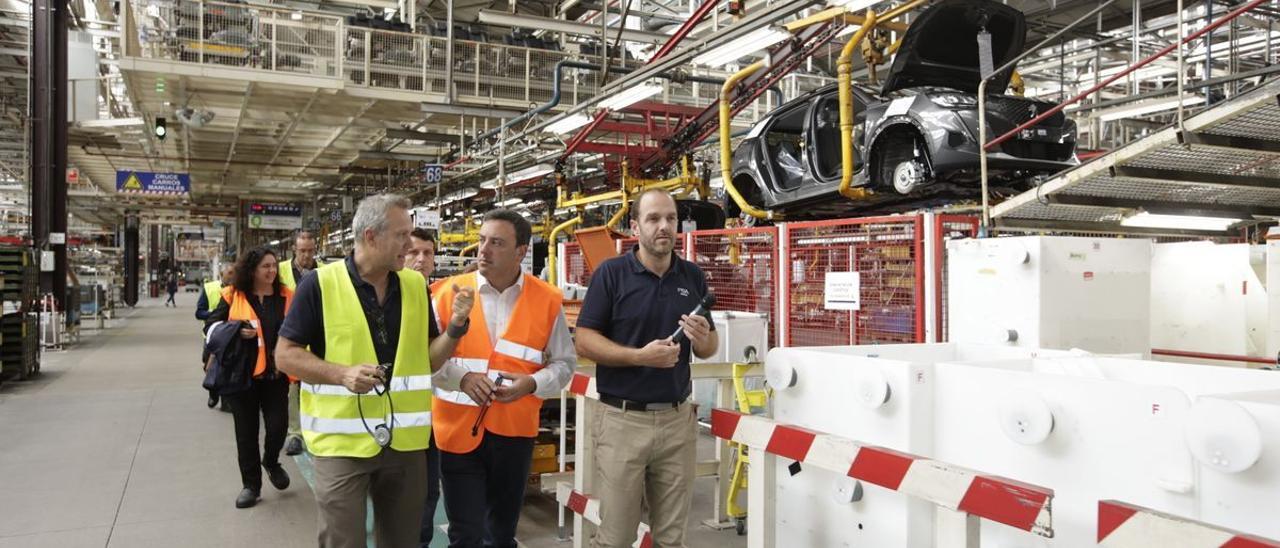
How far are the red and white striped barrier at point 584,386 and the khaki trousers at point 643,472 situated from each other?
73 centimetres

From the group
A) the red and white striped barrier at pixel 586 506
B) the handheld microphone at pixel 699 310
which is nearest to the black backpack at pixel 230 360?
the red and white striped barrier at pixel 586 506

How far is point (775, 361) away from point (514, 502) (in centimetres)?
120

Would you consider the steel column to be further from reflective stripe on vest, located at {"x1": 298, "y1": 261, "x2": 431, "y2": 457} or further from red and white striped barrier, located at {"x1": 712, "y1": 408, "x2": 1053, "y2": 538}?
red and white striped barrier, located at {"x1": 712, "y1": 408, "x2": 1053, "y2": 538}

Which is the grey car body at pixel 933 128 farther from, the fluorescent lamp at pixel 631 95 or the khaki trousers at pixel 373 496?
the khaki trousers at pixel 373 496

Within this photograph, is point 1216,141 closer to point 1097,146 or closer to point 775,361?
point 775,361

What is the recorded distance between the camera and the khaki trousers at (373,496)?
273 centimetres

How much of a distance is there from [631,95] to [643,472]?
19.7 feet

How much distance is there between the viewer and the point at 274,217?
96.2ft

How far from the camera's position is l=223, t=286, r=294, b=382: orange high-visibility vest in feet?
17.7

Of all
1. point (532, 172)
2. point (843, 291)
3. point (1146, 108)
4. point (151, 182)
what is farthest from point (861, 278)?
point (151, 182)

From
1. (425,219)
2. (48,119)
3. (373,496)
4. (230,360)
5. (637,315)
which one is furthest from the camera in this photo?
(425,219)

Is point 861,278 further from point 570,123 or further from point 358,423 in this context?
point 570,123

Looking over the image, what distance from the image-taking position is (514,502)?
339 centimetres

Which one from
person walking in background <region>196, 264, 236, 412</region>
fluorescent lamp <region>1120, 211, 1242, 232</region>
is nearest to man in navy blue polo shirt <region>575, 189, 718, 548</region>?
person walking in background <region>196, 264, 236, 412</region>
